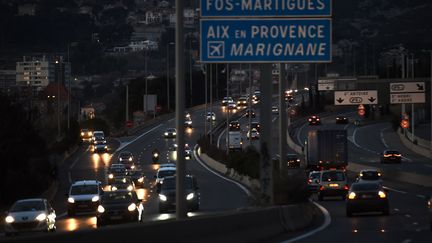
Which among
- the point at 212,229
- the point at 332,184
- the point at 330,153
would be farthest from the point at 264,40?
the point at 330,153

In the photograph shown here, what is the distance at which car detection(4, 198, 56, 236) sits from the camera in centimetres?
3531

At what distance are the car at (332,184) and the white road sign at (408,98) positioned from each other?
92.1 feet

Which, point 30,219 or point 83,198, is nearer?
point 30,219

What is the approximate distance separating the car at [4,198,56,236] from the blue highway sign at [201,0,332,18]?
438 inches

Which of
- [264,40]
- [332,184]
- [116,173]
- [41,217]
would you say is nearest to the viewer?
[264,40]

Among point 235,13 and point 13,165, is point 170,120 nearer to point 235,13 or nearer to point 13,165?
point 13,165

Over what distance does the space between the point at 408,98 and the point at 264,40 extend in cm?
5269

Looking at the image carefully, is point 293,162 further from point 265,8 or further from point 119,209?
Answer: point 265,8

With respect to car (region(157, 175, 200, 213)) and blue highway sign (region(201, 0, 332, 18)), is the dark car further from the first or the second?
blue highway sign (region(201, 0, 332, 18))

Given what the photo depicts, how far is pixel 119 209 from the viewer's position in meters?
37.2

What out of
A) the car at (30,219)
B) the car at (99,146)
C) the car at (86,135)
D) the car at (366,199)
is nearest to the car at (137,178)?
the car at (30,219)

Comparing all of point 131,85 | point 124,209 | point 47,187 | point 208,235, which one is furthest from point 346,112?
point 208,235

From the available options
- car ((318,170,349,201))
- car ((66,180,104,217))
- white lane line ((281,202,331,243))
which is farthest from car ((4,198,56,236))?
car ((318,170,349,201))

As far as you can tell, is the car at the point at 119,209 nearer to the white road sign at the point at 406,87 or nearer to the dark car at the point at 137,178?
the dark car at the point at 137,178
